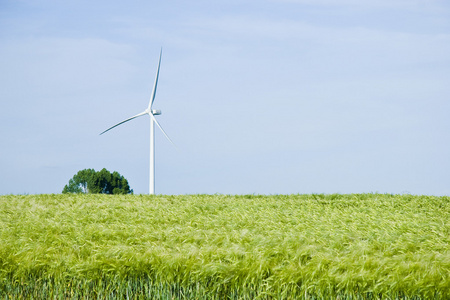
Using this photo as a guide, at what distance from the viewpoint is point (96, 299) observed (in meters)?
7.75

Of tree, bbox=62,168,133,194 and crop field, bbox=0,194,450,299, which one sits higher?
tree, bbox=62,168,133,194

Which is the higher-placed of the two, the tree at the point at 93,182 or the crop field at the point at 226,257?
the tree at the point at 93,182

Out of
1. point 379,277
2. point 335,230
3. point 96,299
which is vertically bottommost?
point 96,299

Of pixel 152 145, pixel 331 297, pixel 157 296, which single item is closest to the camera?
pixel 331 297

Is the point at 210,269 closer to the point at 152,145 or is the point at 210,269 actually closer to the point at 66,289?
the point at 66,289

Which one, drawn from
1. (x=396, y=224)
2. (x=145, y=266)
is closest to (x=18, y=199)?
(x=145, y=266)

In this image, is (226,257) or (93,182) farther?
(93,182)

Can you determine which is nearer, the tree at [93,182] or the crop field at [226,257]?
the crop field at [226,257]

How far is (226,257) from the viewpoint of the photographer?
7520 mm

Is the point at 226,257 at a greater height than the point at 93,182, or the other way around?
the point at 93,182

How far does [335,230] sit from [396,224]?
5.56 ft

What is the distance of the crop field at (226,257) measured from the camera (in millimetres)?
6867

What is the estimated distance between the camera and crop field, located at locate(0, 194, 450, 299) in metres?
6.87

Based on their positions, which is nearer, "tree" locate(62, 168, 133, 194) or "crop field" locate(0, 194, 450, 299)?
"crop field" locate(0, 194, 450, 299)
